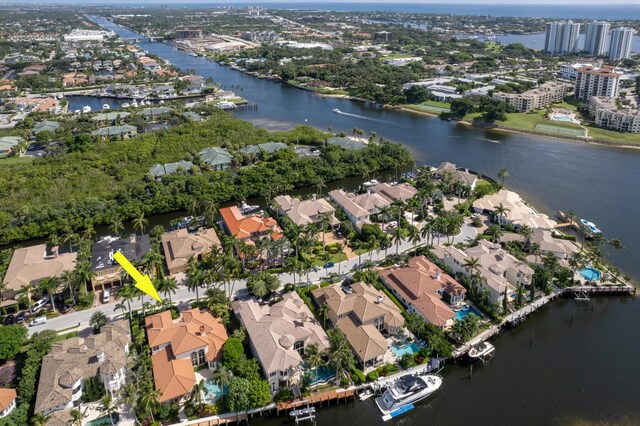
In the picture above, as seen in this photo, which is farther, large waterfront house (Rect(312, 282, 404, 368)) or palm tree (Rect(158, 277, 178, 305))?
palm tree (Rect(158, 277, 178, 305))

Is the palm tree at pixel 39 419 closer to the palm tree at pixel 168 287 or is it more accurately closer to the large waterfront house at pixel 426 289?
the palm tree at pixel 168 287

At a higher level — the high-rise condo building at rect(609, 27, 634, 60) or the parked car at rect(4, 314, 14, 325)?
the high-rise condo building at rect(609, 27, 634, 60)

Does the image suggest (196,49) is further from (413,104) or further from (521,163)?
(521,163)

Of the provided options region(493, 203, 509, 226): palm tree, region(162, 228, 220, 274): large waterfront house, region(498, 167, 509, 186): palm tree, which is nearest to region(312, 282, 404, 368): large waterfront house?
region(162, 228, 220, 274): large waterfront house

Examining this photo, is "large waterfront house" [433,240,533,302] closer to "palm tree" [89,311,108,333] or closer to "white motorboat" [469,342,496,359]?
"white motorboat" [469,342,496,359]

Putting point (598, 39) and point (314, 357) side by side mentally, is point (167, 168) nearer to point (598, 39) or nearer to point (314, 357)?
point (314, 357)

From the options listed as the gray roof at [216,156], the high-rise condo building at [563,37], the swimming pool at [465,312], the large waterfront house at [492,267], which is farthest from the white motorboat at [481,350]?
the high-rise condo building at [563,37]
